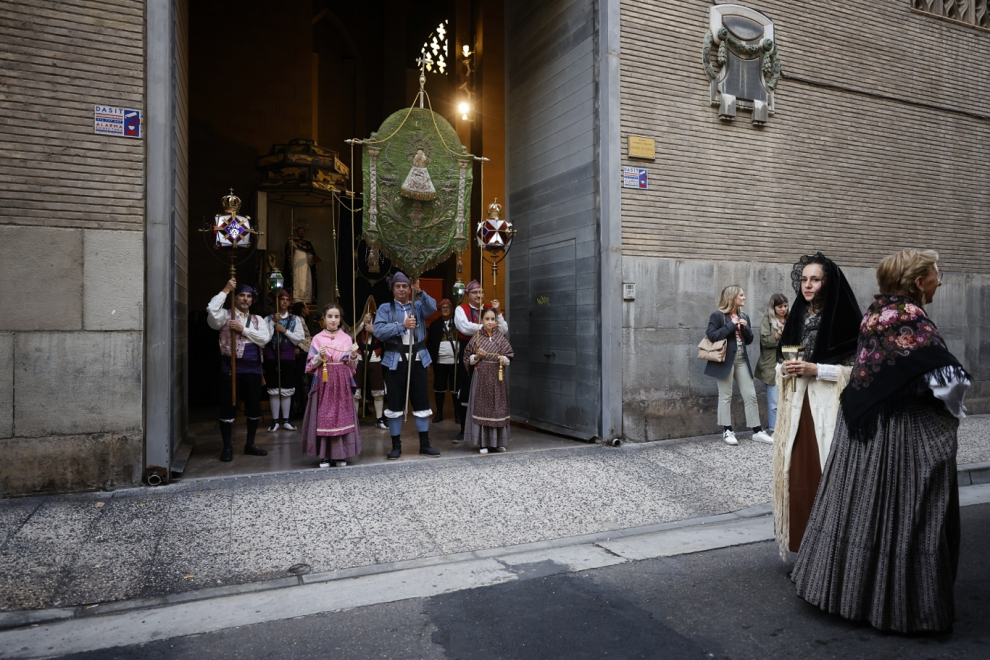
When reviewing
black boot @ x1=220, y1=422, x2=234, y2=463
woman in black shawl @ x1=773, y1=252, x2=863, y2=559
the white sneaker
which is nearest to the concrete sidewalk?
the white sneaker

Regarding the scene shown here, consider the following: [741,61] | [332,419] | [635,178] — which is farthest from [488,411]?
[741,61]

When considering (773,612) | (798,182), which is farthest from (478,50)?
(773,612)

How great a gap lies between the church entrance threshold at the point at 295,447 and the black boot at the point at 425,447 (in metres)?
0.07

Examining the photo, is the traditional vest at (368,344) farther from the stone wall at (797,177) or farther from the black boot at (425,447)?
the stone wall at (797,177)

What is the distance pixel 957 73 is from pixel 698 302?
6.55 meters

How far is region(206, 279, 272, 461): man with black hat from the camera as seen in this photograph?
759 centimetres

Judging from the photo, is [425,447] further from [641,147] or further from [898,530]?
[898,530]

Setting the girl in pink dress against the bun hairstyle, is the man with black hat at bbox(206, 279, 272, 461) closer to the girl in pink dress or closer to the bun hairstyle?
the girl in pink dress

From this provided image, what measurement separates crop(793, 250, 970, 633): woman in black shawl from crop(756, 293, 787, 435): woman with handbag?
16.5 feet

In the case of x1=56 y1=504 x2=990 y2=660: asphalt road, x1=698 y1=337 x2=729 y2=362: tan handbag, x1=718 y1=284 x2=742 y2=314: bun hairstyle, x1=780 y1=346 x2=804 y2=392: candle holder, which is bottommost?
x1=56 y1=504 x2=990 y2=660: asphalt road

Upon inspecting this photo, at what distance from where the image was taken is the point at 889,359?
374 cm

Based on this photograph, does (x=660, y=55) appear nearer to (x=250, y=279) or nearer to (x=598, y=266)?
(x=598, y=266)

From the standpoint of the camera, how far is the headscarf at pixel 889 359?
11.9 ft

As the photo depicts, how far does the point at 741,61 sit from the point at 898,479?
741 cm
